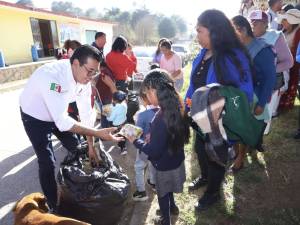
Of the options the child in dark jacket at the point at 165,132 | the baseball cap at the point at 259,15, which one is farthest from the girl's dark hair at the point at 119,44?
the child in dark jacket at the point at 165,132

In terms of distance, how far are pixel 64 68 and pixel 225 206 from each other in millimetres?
2227

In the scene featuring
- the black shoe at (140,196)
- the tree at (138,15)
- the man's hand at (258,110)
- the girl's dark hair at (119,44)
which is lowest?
the black shoe at (140,196)

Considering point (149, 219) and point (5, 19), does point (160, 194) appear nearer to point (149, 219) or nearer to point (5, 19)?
point (149, 219)

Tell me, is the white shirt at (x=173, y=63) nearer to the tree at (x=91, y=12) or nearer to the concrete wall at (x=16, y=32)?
the concrete wall at (x=16, y=32)

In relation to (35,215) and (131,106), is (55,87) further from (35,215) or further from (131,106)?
(131,106)

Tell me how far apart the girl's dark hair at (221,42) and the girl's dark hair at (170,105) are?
435 millimetres

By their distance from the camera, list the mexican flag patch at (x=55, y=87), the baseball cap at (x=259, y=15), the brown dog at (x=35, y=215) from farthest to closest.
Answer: the baseball cap at (x=259, y=15) → the mexican flag patch at (x=55, y=87) → the brown dog at (x=35, y=215)

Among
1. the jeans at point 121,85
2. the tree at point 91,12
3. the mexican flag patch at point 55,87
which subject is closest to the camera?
the mexican flag patch at point 55,87

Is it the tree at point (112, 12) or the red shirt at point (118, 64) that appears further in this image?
the tree at point (112, 12)

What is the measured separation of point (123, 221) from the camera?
2936 millimetres

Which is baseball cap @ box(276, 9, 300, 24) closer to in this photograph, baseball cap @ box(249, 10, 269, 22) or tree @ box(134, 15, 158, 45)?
baseball cap @ box(249, 10, 269, 22)

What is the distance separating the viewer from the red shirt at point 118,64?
475cm

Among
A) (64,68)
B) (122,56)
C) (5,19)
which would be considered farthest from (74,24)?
(64,68)

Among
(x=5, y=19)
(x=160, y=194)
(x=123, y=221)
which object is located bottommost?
(x=123, y=221)
